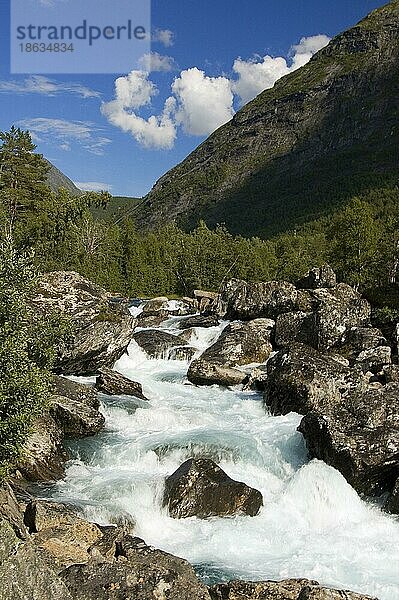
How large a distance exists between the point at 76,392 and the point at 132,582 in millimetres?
15845

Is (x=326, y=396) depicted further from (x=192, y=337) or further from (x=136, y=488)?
(x=192, y=337)

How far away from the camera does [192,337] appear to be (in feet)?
160

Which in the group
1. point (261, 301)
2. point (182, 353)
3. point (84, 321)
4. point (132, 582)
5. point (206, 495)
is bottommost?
point (206, 495)

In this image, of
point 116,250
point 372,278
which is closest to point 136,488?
point 372,278

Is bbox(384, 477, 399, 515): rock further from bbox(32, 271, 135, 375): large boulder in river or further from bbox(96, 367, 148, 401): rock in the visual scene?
bbox(32, 271, 135, 375): large boulder in river

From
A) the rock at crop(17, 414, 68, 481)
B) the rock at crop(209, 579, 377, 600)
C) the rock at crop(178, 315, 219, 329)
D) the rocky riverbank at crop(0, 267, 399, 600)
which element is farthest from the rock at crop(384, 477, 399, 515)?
the rock at crop(178, 315, 219, 329)

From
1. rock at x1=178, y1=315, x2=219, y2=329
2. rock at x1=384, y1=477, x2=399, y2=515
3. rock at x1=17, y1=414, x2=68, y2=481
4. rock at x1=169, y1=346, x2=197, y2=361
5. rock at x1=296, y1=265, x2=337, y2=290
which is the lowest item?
rock at x1=384, y1=477, x2=399, y2=515

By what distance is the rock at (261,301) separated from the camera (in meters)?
51.6

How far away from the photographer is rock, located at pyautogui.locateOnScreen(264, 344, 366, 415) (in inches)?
1162

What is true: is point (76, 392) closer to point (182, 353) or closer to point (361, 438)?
point (361, 438)

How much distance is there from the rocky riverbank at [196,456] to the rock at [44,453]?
6 centimetres

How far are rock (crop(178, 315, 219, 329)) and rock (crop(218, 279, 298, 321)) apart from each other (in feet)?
7.93

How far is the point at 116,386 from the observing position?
3219 cm

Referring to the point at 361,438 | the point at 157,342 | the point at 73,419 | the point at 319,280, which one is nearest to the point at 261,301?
the point at 319,280
